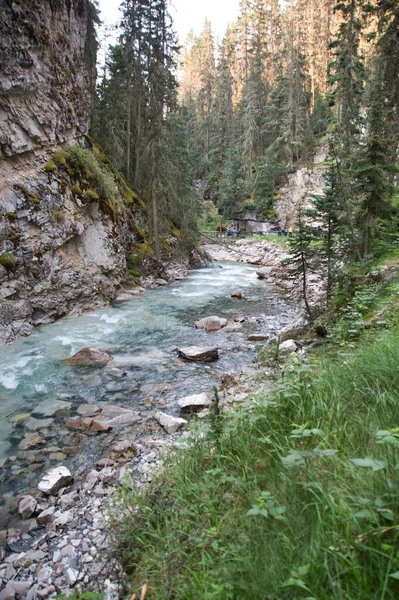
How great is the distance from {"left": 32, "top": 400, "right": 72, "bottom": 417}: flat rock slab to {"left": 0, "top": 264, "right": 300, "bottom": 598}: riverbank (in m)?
0.02

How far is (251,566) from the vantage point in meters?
1.68

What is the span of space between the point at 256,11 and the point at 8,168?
4995 cm

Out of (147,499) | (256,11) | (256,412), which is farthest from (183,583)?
(256,11)

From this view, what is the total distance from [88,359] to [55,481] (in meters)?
3.90

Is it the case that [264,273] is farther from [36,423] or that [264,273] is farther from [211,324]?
[36,423]

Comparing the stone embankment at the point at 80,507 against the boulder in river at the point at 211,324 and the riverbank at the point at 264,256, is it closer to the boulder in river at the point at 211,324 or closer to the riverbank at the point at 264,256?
the boulder in river at the point at 211,324

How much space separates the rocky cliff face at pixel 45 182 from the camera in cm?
924

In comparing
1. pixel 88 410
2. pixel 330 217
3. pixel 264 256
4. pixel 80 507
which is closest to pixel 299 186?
pixel 264 256

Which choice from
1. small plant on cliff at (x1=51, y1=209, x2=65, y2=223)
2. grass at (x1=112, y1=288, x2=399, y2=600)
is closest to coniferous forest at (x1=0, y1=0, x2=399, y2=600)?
grass at (x1=112, y1=288, x2=399, y2=600)

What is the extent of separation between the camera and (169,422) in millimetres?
5043

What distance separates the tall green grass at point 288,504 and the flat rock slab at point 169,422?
171 cm

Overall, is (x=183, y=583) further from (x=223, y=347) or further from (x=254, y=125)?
(x=254, y=125)

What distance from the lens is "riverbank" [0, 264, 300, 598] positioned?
2979mm

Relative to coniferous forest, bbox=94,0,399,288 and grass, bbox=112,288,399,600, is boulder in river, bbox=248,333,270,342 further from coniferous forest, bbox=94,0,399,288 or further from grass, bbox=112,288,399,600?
grass, bbox=112,288,399,600
